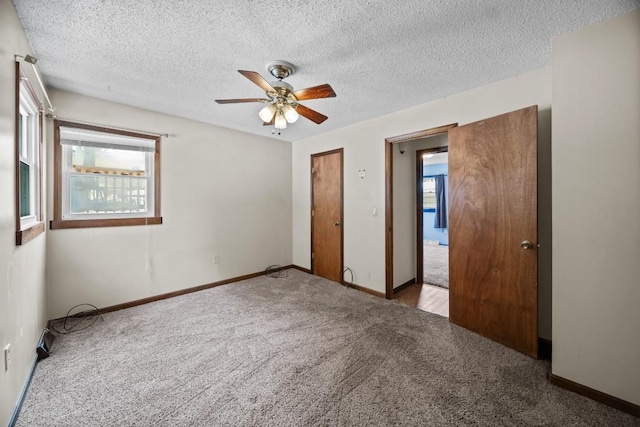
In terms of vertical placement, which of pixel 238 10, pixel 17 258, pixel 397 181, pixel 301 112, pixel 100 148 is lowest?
pixel 17 258

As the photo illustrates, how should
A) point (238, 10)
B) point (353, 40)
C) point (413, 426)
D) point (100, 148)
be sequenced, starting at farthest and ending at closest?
1. point (100, 148)
2. point (353, 40)
3. point (238, 10)
4. point (413, 426)

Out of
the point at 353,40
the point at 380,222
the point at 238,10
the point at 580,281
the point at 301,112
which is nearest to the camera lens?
→ the point at 238,10

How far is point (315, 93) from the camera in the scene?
1942 millimetres

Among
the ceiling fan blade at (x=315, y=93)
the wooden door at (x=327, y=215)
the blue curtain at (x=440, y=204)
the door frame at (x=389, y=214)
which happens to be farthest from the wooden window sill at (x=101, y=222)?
the blue curtain at (x=440, y=204)

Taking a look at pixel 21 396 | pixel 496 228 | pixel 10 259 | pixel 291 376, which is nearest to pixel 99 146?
pixel 10 259

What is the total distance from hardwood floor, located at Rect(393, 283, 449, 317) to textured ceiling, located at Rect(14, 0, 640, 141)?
2410mm

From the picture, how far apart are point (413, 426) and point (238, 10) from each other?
102 inches

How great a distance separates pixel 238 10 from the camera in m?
1.49

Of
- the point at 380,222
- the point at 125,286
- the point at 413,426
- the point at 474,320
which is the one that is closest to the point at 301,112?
the point at 380,222

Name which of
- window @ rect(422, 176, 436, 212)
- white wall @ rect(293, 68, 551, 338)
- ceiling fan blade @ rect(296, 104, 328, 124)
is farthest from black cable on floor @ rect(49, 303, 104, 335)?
window @ rect(422, 176, 436, 212)

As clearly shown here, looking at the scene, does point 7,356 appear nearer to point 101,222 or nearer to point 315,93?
point 101,222

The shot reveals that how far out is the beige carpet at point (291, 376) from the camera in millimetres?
1448

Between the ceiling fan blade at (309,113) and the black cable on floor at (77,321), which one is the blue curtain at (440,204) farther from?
the black cable on floor at (77,321)

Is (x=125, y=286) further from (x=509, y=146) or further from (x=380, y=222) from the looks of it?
(x=509, y=146)
